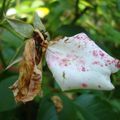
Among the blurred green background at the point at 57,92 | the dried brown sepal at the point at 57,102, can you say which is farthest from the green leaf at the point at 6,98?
the dried brown sepal at the point at 57,102

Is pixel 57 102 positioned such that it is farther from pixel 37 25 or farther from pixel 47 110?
pixel 37 25

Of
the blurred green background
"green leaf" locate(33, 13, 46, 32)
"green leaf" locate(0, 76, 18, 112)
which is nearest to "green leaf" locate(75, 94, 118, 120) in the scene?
the blurred green background

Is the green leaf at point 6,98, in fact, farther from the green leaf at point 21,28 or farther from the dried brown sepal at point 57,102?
the green leaf at point 21,28

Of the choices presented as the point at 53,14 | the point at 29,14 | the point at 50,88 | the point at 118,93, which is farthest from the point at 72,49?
the point at 29,14

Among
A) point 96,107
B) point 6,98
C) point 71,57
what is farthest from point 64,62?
point 96,107

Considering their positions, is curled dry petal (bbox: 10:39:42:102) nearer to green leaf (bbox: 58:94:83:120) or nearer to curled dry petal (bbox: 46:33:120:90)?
curled dry petal (bbox: 46:33:120:90)
